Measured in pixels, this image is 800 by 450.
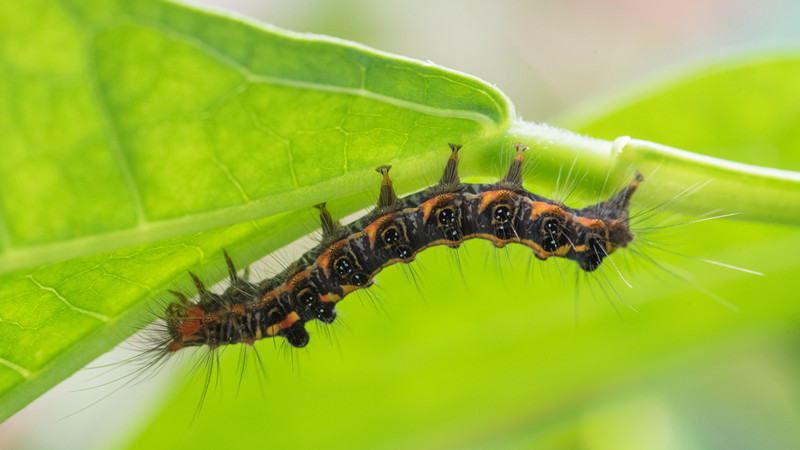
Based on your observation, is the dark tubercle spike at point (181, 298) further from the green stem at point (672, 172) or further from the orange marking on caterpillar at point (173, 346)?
Answer: the green stem at point (672, 172)

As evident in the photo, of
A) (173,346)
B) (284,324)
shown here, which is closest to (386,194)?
(284,324)

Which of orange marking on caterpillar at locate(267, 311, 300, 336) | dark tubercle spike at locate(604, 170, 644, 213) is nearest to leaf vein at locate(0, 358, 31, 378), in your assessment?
orange marking on caterpillar at locate(267, 311, 300, 336)

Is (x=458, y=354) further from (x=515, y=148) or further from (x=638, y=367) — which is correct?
(x=515, y=148)

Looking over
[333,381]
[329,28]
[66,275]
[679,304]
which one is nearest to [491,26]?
[329,28]

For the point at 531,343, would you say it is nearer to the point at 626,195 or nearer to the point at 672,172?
the point at 626,195

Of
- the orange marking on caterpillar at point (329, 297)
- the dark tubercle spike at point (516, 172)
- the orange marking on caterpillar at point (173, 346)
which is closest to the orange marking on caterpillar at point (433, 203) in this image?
the dark tubercle spike at point (516, 172)

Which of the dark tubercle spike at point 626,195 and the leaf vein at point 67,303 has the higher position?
the leaf vein at point 67,303

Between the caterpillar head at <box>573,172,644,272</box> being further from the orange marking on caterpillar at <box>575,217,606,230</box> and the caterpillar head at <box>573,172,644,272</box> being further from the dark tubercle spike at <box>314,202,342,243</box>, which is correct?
the dark tubercle spike at <box>314,202,342,243</box>

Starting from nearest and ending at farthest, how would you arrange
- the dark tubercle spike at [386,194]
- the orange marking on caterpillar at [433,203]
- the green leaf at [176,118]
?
the green leaf at [176,118], the dark tubercle spike at [386,194], the orange marking on caterpillar at [433,203]

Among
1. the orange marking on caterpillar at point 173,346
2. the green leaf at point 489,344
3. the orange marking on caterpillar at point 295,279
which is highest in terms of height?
the orange marking on caterpillar at point 295,279
